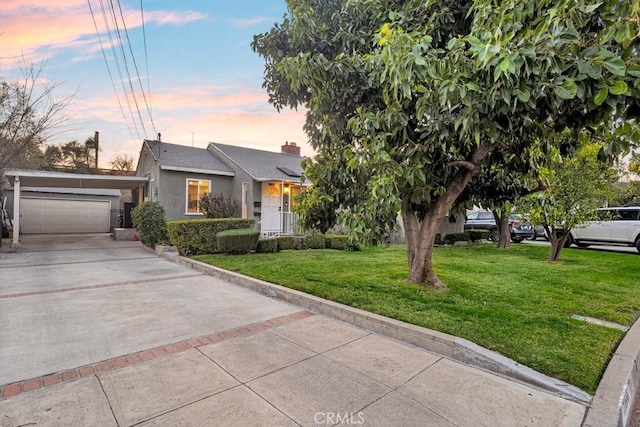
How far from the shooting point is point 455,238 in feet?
45.7

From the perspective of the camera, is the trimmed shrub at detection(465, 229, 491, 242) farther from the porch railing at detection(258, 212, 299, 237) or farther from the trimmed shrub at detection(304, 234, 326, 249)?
the porch railing at detection(258, 212, 299, 237)

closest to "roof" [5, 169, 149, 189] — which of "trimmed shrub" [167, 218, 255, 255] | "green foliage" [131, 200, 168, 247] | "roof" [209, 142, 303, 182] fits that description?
"green foliage" [131, 200, 168, 247]

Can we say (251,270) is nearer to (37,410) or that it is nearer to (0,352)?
(0,352)

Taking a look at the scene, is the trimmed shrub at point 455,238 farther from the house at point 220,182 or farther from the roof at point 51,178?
the roof at point 51,178

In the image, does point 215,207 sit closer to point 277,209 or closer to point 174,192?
point 174,192

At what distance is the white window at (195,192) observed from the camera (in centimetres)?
1382

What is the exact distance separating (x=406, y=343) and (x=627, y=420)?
1781mm

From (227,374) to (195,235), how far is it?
Answer: 288 inches

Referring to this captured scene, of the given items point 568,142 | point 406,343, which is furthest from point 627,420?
point 568,142

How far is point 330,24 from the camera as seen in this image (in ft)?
17.0

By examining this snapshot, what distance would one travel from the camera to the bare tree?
9758 millimetres

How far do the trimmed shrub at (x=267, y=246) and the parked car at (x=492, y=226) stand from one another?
1197 cm

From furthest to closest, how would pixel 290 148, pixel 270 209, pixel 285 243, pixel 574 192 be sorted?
pixel 290 148 → pixel 270 209 → pixel 285 243 → pixel 574 192

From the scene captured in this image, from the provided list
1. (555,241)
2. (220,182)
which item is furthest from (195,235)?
(555,241)
